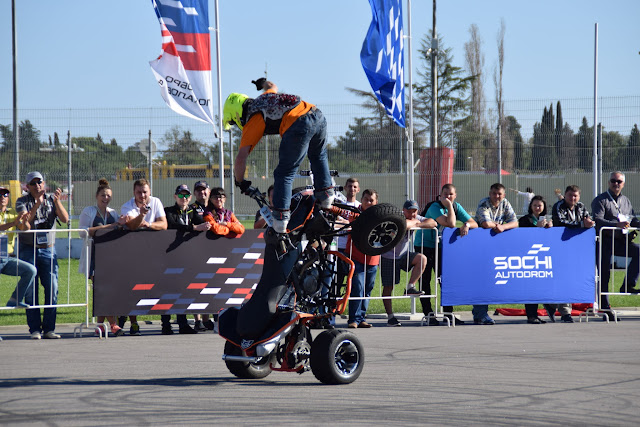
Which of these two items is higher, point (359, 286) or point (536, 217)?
point (536, 217)

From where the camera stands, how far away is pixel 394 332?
33.0 ft

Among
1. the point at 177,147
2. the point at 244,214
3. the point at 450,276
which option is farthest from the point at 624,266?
the point at 244,214

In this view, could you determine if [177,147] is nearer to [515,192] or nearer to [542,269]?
[542,269]

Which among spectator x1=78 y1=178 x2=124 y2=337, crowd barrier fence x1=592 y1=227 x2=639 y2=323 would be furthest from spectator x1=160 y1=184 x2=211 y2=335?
crowd barrier fence x1=592 y1=227 x2=639 y2=323

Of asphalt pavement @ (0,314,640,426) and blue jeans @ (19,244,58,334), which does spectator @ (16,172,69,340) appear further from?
asphalt pavement @ (0,314,640,426)

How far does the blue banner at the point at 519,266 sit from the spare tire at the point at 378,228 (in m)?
4.63

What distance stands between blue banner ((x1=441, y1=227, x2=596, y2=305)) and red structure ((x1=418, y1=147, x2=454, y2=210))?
7.70 metres

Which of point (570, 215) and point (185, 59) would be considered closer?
point (570, 215)

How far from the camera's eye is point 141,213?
9820mm

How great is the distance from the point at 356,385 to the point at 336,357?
0.87ft

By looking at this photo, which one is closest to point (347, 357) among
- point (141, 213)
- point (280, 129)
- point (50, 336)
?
point (280, 129)

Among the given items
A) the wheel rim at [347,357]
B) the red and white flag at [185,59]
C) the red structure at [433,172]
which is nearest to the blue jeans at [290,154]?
the wheel rim at [347,357]

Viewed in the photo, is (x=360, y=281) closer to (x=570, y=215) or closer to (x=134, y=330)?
(x=134, y=330)

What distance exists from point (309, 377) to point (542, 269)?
17.7 feet
